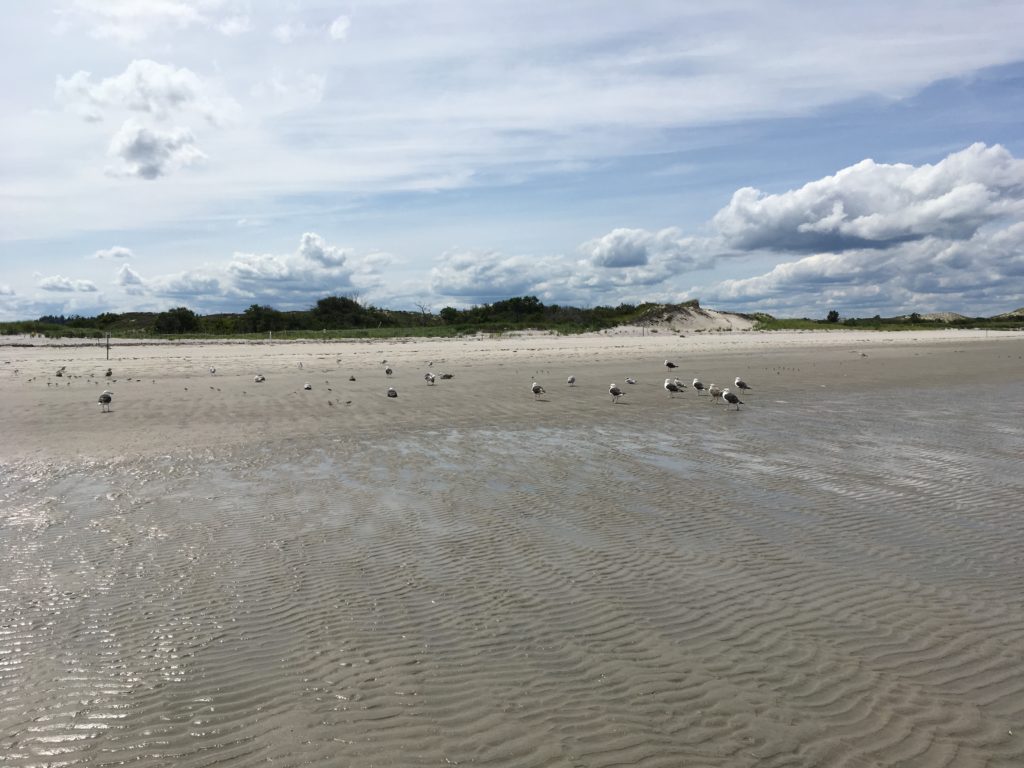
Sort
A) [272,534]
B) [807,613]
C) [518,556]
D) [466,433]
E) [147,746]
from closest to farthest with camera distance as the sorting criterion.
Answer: [147,746], [807,613], [518,556], [272,534], [466,433]

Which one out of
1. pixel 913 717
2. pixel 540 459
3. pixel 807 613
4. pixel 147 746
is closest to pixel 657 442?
pixel 540 459

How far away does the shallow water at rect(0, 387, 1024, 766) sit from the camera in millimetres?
4555

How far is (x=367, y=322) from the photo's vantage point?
273ft

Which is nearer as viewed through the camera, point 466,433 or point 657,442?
point 657,442

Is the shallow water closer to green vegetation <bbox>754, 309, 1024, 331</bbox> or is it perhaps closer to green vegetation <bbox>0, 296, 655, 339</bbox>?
green vegetation <bbox>0, 296, 655, 339</bbox>

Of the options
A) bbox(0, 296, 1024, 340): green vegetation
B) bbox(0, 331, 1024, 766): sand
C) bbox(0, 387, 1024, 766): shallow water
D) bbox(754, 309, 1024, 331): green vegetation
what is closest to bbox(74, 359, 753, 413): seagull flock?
bbox(0, 331, 1024, 766): sand

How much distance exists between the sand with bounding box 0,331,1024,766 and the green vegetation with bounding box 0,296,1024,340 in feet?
154

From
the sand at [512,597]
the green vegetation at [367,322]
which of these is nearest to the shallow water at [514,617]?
the sand at [512,597]

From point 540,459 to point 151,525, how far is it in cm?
668

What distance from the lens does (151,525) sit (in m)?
9.23

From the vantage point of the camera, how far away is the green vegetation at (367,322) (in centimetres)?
6284

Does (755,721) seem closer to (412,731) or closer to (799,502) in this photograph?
(412,731)

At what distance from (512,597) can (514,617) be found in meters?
0.47


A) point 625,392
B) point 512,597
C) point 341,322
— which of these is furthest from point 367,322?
point 512,597
